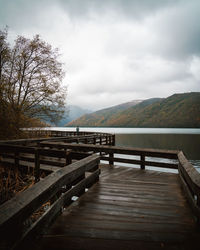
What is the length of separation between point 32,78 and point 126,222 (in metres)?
14.0

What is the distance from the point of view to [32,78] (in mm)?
13445

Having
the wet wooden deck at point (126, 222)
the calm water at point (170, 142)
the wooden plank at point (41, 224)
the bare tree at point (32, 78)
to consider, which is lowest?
the calm water at point (170, 142)

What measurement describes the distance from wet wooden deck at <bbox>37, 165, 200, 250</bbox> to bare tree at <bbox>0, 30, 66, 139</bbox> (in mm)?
10658

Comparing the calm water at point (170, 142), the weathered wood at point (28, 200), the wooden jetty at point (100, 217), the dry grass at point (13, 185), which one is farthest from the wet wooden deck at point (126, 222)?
the calm water at point (170, 142)

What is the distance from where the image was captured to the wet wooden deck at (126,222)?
6.62 feet

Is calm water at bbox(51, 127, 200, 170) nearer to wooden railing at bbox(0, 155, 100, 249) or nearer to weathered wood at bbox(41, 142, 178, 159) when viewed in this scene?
weathered wood at bbox(41, 142, 178, 159)

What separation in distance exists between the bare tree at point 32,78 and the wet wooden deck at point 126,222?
35.0 feet

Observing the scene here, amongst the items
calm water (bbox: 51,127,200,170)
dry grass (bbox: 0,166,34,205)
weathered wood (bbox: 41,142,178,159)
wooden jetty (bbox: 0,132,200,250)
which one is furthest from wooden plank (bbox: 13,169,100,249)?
calm water (bbox: 51,127,200,170)

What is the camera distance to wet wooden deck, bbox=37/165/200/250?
2018mm

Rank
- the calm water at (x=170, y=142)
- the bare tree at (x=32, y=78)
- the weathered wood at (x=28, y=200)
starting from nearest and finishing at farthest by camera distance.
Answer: the weathered wood at (x=28, y=200)
the bare tree at (x=32, y=78)
the calm water at (x=170, y=142)

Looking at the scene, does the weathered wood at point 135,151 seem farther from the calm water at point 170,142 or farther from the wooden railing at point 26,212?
the calm water at point 170,142

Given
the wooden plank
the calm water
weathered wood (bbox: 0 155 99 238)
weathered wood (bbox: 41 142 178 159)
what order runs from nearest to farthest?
weathered wood (bbox: 0 155 99 238) < the wooden plank < weathered wood (bbox: 41 142 178 159) < the calm water

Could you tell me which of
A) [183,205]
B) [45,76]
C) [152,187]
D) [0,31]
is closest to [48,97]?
[45,76]

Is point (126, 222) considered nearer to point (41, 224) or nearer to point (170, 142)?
point (41, 224)
